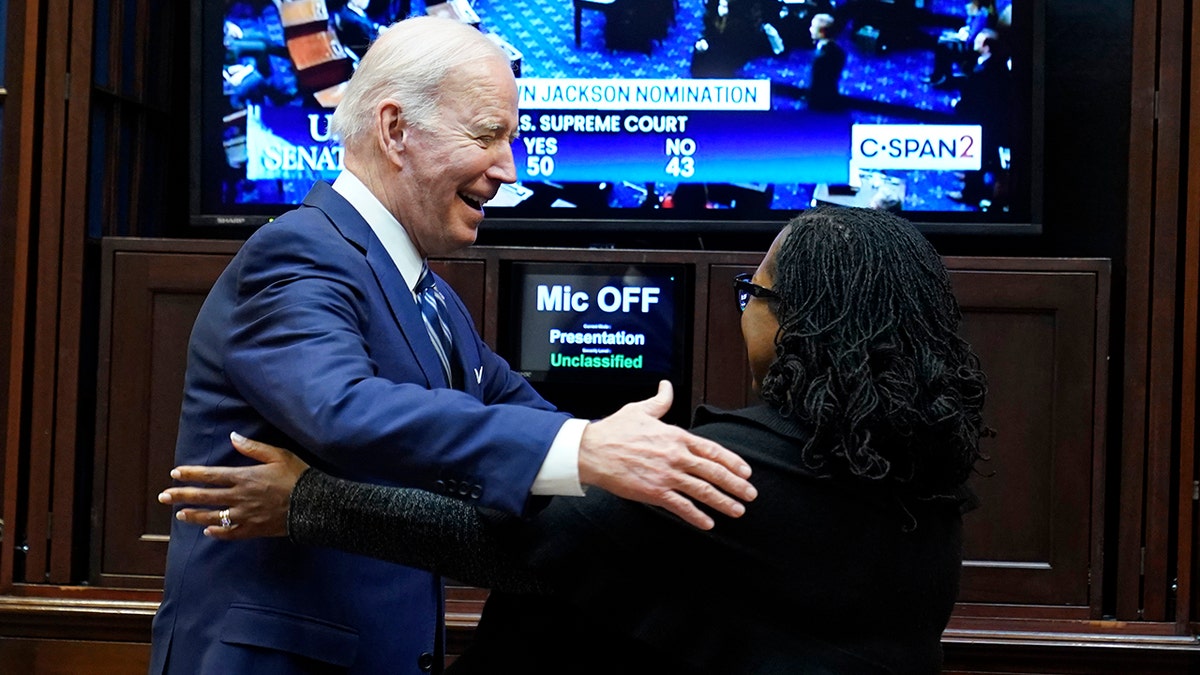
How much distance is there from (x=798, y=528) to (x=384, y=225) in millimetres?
799

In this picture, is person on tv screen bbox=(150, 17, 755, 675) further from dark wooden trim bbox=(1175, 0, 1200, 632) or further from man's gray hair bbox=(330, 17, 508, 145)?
dark wooden trim bbox=(1175, 0, 1200, 632)

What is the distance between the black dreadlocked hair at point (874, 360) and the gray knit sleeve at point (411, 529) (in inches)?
13.3

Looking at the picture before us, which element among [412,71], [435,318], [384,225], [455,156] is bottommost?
[435,318]

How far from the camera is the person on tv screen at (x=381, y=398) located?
1.37 meters

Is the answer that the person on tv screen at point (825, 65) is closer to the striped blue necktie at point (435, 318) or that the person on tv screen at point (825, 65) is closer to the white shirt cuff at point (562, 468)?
the striped blue necktie at point (435, 318)

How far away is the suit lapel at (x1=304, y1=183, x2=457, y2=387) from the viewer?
1729 millimetres

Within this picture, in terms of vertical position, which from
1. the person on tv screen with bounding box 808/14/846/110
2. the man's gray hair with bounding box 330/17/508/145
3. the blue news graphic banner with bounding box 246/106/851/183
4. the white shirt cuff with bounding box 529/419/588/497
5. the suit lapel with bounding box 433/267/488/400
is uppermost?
the person on tv screen with bounding box 808/14/846/110

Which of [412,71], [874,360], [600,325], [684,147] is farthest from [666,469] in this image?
[684,147]

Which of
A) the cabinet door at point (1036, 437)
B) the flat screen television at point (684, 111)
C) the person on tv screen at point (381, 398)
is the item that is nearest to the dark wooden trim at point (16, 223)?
the flat screen television at point (684, 111)

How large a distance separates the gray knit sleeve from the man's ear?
54 cm

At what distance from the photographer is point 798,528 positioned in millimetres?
1360

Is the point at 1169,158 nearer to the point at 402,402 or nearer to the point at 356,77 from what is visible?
the point at 356,77

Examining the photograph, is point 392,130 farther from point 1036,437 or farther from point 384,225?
point 1036,437

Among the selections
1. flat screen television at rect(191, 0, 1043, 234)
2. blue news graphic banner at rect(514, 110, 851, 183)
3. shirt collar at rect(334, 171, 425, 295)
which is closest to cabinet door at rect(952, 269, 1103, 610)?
flat screen television at rect(191, 0, 1043, 234)
